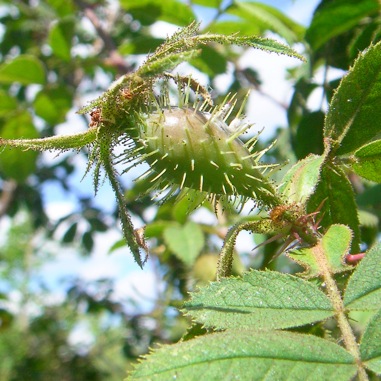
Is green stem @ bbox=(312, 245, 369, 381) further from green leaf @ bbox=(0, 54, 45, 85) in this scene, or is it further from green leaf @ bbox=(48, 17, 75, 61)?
green leaf @ bbox=(48, 17, 75, 61)

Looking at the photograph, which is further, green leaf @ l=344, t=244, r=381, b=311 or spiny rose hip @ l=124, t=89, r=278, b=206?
spiny rose hip @ l=124, t=89, r=278, b=206

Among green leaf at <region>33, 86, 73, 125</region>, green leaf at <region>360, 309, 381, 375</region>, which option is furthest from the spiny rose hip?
green leaf at <region>33, 86, 73, 125</region>

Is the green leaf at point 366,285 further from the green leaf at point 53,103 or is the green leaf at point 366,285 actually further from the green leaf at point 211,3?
the green leaf at point 53,103

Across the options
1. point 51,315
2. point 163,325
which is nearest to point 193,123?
point 163,325

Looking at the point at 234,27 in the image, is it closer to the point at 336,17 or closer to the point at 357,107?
the point at 336,17

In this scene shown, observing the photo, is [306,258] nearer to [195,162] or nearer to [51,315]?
[195,162]

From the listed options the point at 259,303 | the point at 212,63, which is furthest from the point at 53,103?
the point at 259,303
